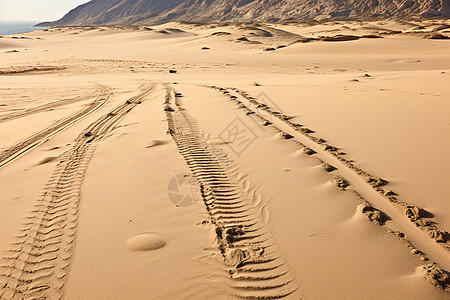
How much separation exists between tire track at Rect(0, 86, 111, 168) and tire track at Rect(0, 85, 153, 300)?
1.06 meters

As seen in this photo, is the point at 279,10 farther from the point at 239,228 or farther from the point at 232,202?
the point at 239,228

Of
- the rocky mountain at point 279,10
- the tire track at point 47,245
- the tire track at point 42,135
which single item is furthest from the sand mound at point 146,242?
the rocky mountain at point 279,10

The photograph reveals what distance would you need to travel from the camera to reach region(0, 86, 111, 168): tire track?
4508mm

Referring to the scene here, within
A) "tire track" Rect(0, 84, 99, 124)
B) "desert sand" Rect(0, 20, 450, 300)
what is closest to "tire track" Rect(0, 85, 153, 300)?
"desert sand" Rect(0, 20, 450, 300)

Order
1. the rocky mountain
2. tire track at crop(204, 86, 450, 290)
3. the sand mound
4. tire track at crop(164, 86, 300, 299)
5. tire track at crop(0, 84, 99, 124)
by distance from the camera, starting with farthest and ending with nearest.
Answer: the rocky mountain → tire track at crop(0, 84, 99, 124) → the sand mound → tire track at crop(204, 86, 450, 290) → tire track at crop(164, 86, 300, 299)

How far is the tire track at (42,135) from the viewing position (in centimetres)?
451

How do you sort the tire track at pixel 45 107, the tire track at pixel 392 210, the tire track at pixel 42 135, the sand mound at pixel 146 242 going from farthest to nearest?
1. the tire track at pixel 45 107
2. the tire track at pixel 42 135
3. the sand mound at pixel 146 242
4. the tire track at pixel 392 210

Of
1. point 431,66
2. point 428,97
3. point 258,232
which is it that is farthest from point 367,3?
→ point 258,232

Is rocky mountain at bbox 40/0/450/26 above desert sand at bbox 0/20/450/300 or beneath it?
above

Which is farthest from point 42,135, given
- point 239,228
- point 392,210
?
point 392,210

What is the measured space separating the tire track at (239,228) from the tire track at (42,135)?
2.39 m

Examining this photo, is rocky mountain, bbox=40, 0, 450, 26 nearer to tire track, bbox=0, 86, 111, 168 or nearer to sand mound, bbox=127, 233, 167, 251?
tire track, bbox=0, 86, 111, 168

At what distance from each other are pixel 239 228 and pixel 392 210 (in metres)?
1.37

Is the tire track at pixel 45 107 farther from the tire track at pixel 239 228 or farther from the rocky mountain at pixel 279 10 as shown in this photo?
the rocky mountain at pixel 279 10
